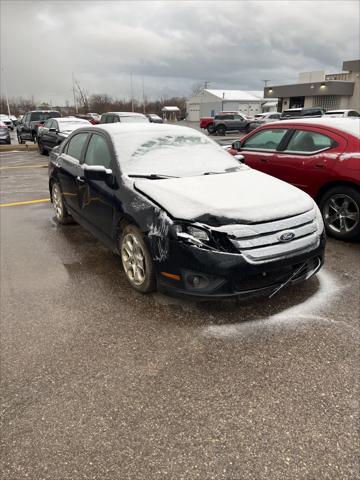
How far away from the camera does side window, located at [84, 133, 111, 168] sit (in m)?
4.02

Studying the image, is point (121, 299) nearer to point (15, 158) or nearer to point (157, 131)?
point (157, 131)

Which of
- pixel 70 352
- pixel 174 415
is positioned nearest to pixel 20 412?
pixel 70 352

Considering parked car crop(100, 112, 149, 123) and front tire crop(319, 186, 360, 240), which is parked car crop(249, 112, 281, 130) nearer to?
parked car crop(100, 112, 149, 123)

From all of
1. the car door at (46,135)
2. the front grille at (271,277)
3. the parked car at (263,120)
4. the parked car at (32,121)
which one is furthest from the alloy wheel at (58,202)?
the parked car at (263,120)

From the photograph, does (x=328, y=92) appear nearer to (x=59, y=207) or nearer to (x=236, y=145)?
(x=236, y=145)

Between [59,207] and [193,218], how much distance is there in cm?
342

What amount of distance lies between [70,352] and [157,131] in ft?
9.33

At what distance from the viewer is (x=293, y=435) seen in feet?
6.61

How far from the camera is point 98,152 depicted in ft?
14.0

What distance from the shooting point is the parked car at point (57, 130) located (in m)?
13.0

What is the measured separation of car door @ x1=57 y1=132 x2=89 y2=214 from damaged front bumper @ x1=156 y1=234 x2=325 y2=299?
214 cm

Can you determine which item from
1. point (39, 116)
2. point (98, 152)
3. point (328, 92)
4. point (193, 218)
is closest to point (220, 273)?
point (193, 218)

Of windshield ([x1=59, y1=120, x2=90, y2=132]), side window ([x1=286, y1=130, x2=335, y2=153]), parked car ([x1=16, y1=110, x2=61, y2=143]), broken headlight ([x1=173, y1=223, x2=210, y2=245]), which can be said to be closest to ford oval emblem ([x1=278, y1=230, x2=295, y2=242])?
broken headlight ([x1=173, y1=223, x2=210, y2=245])

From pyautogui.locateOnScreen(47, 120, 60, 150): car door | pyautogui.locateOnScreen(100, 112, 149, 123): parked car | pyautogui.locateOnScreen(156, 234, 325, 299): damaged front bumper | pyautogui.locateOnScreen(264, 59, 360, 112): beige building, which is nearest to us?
pyautogui.locateOnScreen(156, 234, 325, 299): damaged front bumper
